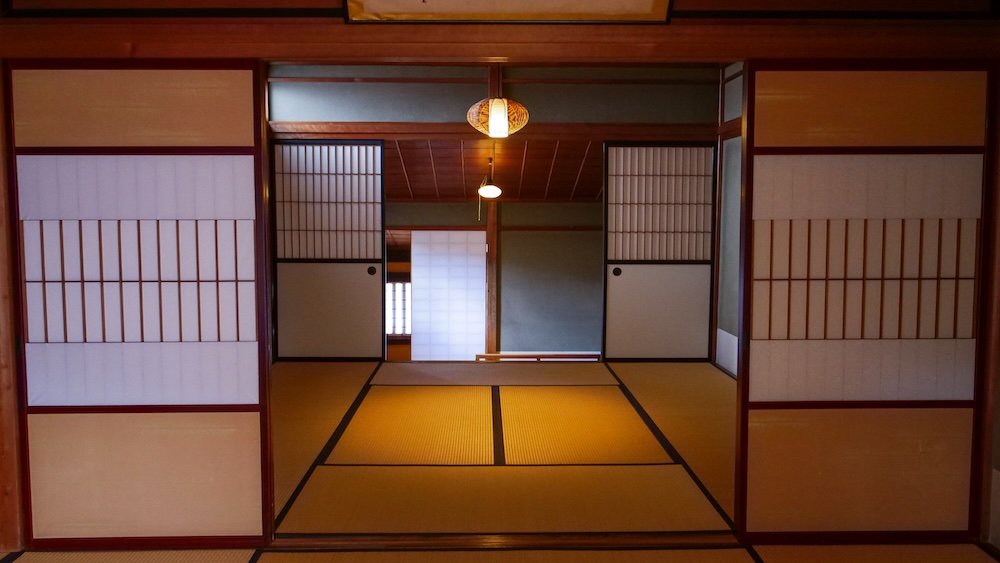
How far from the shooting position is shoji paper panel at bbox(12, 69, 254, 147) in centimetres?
221

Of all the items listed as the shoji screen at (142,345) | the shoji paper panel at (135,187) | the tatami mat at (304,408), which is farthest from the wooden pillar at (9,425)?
the tatami mat at (304,408)

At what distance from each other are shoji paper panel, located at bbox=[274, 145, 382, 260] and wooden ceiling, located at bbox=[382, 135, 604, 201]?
36.0 inches

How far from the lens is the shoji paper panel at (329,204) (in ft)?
18.1

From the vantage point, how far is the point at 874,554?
229 cm

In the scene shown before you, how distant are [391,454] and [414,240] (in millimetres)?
5278

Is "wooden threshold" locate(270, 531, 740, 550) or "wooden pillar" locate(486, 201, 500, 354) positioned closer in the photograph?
"wooden threshold" locate(270, 531, 740, 550)

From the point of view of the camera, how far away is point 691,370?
5.14m

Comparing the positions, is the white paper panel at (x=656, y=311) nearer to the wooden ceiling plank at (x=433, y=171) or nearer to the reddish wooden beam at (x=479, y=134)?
the reddish wooden beam at (x=479, y=134)

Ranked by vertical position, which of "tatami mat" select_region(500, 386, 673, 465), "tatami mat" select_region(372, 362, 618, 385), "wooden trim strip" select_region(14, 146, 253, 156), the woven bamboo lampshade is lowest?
"tatami mat" select_region(500, 386, 673, 465)

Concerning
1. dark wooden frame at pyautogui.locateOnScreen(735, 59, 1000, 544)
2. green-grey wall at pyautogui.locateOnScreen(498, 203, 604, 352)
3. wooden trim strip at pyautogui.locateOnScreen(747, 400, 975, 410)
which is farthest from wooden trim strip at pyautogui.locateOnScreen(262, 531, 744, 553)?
green-grey wall at pyautogui.locateOnScreen(498, 203, 604, 352)

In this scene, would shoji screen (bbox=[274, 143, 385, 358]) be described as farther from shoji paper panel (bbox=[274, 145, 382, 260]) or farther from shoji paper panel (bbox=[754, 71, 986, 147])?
shoji paper panel (bbox=[754, 71, 986, 147])

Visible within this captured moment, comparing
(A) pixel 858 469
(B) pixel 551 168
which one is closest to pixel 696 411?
(A) pixel 858 469

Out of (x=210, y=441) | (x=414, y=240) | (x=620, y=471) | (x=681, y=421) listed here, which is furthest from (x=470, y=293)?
(x=210, y=441)

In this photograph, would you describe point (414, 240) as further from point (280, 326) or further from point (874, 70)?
point (874, 70)
